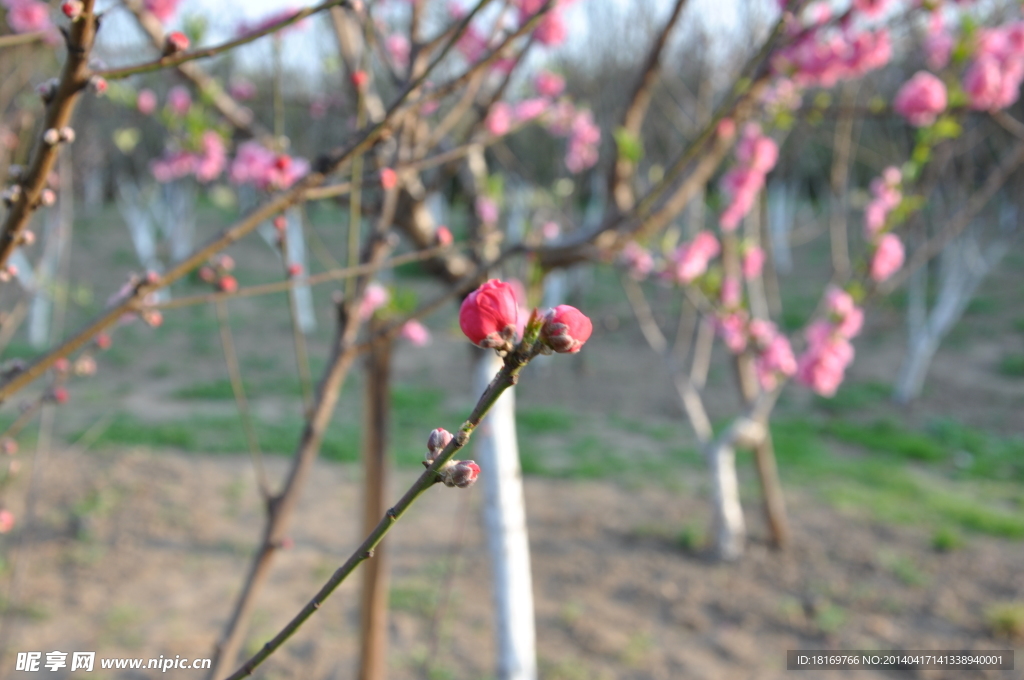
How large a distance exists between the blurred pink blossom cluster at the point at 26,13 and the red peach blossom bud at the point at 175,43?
2.38 m

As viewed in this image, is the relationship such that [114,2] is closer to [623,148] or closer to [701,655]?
[623,148]

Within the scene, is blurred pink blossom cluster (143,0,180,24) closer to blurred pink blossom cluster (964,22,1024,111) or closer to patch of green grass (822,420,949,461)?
blurred pink blossom cluster (964,22,1024,111)

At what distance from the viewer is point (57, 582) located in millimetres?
3510

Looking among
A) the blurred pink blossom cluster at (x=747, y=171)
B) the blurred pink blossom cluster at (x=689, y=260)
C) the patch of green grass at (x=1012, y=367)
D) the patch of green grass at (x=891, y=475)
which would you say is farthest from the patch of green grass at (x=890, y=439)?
the blurred pink blossom cluster at (x=689, y=260)

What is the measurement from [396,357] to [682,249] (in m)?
6.03

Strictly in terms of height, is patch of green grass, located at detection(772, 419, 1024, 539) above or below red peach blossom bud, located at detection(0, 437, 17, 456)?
above

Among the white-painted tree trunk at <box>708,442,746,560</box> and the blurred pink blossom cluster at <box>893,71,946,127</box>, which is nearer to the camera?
the blurred pink blossom cluster at <box>893,71,946,127</box>

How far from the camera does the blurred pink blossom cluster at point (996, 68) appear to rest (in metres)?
2.89

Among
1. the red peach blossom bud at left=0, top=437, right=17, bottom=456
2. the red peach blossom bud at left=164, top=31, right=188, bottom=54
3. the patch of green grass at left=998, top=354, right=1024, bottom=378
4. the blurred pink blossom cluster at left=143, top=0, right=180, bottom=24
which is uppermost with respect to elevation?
the patch of green grass at left=998, top=354, right=1024, bottom=378

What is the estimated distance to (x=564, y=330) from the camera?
489 mm

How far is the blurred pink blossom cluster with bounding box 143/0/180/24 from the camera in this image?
2.58m

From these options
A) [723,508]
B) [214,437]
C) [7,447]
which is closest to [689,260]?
[723,508]

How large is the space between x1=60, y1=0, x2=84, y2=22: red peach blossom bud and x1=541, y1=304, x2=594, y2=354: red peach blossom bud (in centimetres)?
59

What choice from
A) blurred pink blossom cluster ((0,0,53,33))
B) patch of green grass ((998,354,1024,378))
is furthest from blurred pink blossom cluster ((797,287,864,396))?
patch of green grass ((998,354,1024,378))
